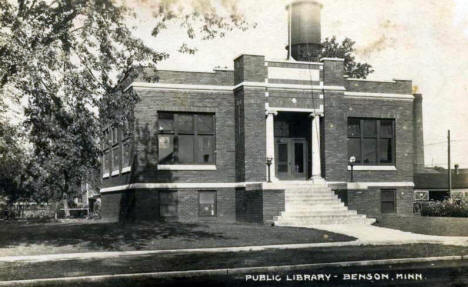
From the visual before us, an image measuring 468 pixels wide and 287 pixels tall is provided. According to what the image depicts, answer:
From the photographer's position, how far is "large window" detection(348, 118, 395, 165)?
29.6 m

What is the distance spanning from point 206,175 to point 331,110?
21.8 feet

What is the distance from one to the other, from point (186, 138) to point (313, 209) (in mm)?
7055

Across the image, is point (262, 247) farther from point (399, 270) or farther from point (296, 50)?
point (296, 50)

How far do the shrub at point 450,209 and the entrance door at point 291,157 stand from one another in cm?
768

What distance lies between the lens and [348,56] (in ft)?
165

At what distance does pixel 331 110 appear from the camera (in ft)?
88.5

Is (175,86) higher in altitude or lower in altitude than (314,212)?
higher

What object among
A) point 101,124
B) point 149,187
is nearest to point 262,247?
point 101,124

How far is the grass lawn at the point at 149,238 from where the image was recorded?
15906mm

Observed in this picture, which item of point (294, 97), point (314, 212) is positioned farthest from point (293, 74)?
point (314, 212)

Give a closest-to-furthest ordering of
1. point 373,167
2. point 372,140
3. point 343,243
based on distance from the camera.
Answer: point 343,243
point 373,167
point 372,140

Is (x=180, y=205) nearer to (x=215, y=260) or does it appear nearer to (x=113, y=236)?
(x=113, y=236)

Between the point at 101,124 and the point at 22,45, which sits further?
the point at 101,124

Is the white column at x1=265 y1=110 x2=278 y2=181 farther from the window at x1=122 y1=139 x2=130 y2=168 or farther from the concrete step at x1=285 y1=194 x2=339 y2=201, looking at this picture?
the window at x1=122 y1=139 x2=130 y2=168
